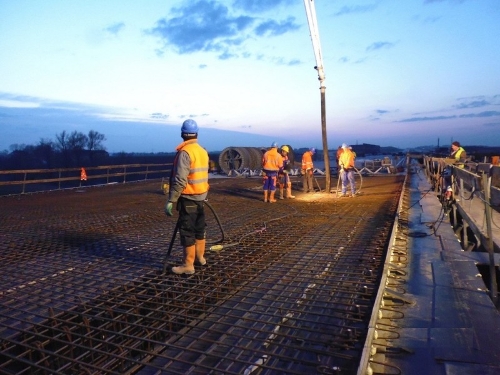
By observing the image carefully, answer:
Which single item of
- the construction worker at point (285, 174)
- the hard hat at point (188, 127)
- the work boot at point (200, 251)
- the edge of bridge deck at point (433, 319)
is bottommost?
the edge of bridge deck at point (433, 319)

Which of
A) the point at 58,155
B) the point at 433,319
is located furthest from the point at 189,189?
the point at 58,155

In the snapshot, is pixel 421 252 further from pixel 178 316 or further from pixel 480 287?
pixel 178 316

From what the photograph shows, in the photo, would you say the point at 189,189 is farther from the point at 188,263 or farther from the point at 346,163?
the point at 346,163

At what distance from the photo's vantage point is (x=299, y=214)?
9930 mm

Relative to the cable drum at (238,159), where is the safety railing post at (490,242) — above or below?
below

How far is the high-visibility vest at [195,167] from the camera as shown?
4789 mm

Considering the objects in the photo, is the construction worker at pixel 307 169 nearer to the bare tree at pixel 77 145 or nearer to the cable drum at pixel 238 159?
the cable drum at pixel 238 159

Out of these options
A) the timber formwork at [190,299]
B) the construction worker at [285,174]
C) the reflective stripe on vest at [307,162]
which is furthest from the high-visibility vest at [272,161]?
the timber formwork at [190,299]

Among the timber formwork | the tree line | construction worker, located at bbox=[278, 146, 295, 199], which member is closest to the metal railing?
the timber formwork

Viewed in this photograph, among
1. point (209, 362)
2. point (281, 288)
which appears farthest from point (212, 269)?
point (209, 362)

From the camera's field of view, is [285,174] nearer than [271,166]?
No

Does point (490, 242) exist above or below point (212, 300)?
above

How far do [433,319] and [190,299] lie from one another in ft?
7.50

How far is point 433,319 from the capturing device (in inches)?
137
